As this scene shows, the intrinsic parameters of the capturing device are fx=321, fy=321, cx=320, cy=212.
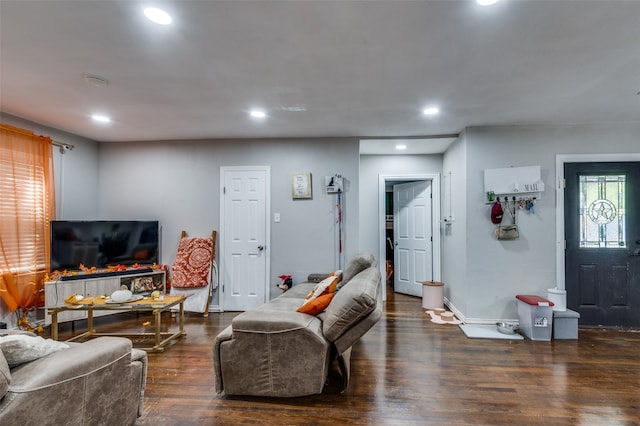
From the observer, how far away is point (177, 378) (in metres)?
2.50

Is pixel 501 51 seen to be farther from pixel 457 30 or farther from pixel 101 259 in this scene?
pixel 101 259

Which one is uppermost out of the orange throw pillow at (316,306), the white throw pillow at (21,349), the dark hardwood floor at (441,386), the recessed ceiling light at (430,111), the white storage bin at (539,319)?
the recessed ceiling light at (430,111)

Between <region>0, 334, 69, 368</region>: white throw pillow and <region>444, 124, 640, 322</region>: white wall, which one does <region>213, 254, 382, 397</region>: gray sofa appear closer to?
<region>0, 334, 69, 368</region>: white throw pillow

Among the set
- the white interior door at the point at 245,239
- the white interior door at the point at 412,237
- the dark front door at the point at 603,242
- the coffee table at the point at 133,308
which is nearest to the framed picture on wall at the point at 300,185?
the white interior door at the point at 245,239

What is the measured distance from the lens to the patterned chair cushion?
4219mm

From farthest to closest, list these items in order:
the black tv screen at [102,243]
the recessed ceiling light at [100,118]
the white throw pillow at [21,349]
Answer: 1. the black tv screen at [102,243]
2. the recessed ceiling light at [100,118]
3. the white throw pillow at [21,349]

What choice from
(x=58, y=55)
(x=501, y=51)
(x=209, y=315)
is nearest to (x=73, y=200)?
(x=209, y=315)

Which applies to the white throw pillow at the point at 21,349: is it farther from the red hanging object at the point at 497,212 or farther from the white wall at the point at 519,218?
the red hanging object at the point at 497,212

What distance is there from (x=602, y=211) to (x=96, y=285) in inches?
237

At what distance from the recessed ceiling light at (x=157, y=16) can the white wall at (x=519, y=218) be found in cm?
337

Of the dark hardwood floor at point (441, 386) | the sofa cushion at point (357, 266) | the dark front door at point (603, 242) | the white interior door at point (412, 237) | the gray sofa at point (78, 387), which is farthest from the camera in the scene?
the white interior door at point (412, 237)

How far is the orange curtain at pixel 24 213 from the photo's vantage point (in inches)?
133

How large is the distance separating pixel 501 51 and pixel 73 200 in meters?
5.09

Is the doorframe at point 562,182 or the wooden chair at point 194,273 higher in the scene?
the doorframe at point 562,182
